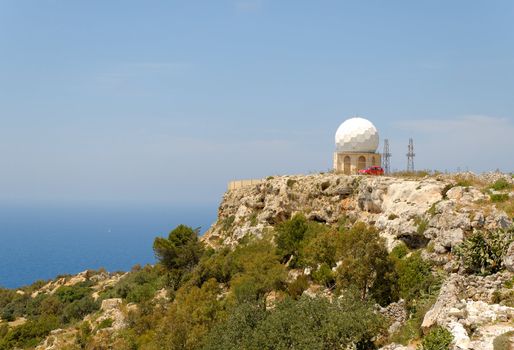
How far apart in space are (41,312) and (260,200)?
24.5m

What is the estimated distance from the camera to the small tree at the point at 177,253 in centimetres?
4303

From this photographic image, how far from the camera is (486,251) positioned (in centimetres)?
2028

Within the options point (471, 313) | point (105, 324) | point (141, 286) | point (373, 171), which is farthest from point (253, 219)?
point (471, 313)

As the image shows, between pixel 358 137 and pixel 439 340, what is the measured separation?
3141 centimetres

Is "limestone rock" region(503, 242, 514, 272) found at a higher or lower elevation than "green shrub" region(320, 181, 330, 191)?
lower

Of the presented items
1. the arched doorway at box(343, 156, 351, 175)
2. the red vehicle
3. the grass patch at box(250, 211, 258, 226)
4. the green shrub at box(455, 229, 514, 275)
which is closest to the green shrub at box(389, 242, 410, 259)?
the green shrub at box(455, 229, 514, 275)

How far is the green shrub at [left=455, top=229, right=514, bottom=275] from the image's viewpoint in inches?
775

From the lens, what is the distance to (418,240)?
2717 cm

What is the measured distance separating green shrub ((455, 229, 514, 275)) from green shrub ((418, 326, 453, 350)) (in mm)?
6597

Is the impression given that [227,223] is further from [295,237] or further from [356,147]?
[295,237]

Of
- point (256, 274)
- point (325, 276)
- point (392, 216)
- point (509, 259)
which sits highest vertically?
point (392, 216)

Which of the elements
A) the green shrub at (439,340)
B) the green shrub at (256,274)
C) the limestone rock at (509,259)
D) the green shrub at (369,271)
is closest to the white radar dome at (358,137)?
the green shrub at (256,274)

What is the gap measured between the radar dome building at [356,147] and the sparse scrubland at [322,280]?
12.1ft

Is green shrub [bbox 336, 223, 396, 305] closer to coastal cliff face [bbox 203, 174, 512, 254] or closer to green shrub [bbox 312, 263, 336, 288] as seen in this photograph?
coastal cliff face [bbox 203, 174, 512, 254]
